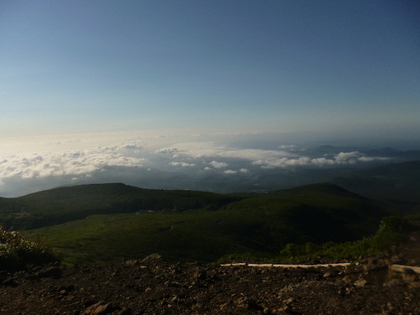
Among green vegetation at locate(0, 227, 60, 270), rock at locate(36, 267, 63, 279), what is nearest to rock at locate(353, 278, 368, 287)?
rock at locate(36, 267, 63, 279)

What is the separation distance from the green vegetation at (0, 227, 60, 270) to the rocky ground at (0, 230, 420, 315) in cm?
119

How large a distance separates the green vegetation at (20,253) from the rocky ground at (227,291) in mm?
1189

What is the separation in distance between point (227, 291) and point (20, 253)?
1384 cm

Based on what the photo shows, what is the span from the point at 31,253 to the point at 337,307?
17.8m

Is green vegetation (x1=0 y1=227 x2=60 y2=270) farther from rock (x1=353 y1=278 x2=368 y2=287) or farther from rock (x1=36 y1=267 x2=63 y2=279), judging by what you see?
rock (x1=353 y1=278 x2=368 y2=287)

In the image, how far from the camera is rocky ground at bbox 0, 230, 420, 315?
698 cm

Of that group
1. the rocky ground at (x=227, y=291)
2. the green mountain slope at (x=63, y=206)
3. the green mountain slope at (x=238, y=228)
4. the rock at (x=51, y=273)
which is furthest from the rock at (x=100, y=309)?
the green mountain slope at (x=63, y=206)

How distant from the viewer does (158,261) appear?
16250 mm

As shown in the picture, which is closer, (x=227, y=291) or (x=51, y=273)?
(x=227, y=291)

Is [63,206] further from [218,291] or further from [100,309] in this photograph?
[218,291]

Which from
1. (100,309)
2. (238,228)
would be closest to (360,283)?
(100,309)

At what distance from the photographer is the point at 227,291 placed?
966 centimetres

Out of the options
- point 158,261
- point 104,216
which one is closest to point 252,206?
point 104,216

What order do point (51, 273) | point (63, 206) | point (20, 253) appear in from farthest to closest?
1. point (63, 206)
2. point (20, 253)
3. point (51, 273)
